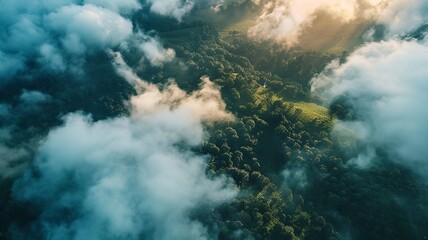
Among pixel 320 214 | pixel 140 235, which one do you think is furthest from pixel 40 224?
pixel 320 214

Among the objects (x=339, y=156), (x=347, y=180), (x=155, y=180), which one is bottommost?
(x=155, y=180)

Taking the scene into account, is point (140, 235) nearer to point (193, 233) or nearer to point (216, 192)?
point (193, 233)

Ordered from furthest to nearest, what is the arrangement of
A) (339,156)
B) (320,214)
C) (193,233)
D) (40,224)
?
(339,156) < (40,224) < (320,214) < (193,233)

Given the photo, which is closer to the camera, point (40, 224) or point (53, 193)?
point (40, 224)

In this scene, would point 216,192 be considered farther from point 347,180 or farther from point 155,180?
point 347,180

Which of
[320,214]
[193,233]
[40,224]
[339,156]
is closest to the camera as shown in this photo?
[193,233]

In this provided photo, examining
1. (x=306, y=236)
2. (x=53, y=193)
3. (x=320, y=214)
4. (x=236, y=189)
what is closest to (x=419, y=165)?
(x=320, y=214)

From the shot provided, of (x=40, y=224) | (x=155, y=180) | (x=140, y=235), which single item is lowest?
(x=40, y=224)

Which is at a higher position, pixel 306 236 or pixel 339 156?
pixel 339 156

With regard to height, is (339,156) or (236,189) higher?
(339,156)
